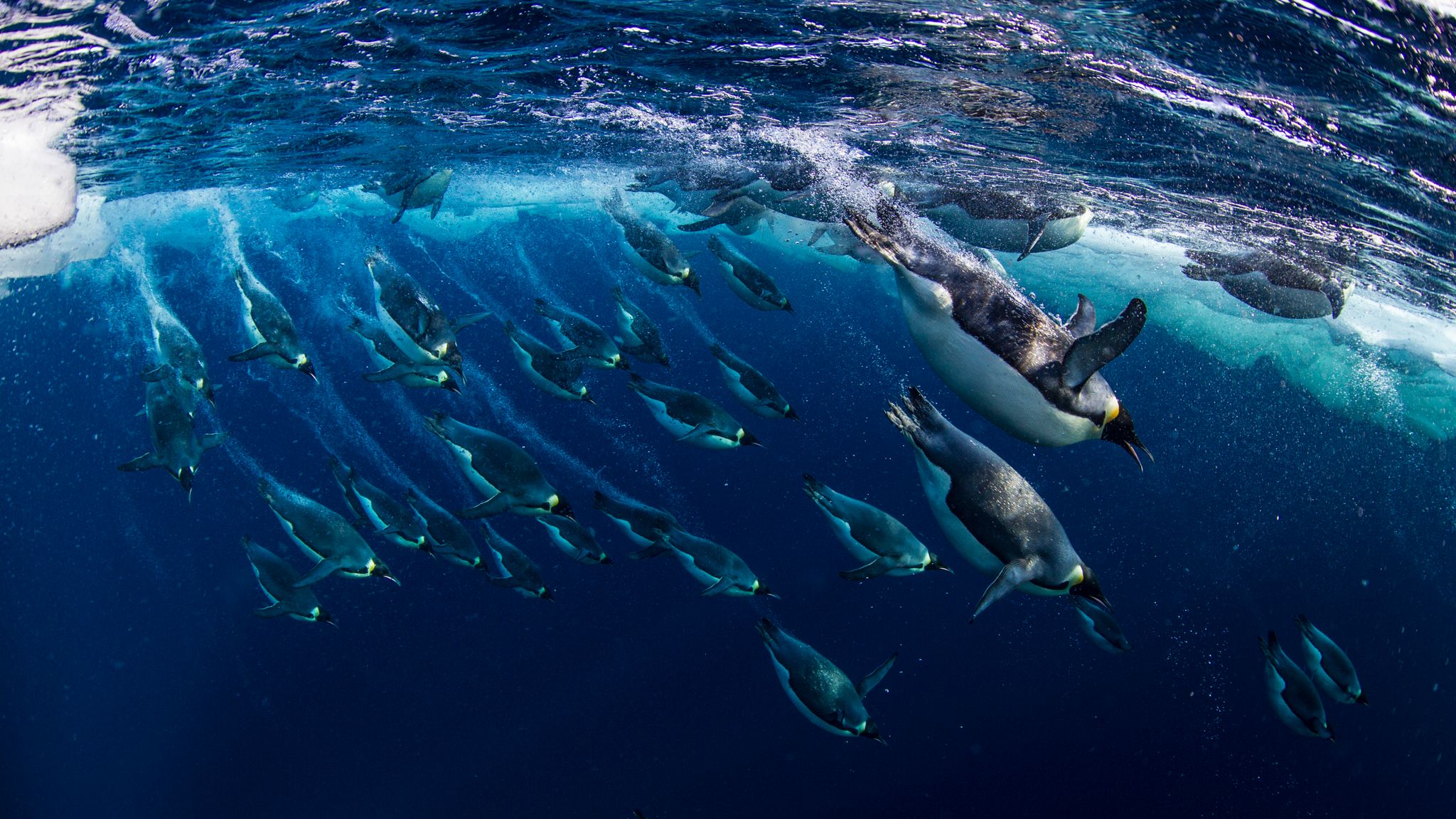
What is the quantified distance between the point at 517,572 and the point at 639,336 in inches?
126

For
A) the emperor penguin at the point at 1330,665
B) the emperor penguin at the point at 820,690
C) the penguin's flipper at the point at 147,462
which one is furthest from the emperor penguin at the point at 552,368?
the emperor penguin at the point at 1330,665

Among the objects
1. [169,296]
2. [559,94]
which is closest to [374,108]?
[559,94]

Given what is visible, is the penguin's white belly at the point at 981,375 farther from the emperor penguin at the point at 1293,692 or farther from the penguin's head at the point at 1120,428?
the emperor penguin at the point at 1293,692

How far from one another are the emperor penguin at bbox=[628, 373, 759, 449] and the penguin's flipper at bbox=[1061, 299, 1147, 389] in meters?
4.01

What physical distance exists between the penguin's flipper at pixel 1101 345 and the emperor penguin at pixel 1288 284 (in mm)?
13305

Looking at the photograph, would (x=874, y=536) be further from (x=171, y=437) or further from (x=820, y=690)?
(x=171, y=437)

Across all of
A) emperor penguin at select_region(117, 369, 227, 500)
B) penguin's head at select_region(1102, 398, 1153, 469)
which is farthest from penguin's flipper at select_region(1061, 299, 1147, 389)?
emperor penguin at select_region(117, 369, 227, 500)

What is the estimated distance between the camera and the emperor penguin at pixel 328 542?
573 cm

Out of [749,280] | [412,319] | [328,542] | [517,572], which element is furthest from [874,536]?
[517,572]

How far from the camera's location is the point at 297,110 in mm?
10320

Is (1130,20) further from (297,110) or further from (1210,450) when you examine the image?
(1210,450)

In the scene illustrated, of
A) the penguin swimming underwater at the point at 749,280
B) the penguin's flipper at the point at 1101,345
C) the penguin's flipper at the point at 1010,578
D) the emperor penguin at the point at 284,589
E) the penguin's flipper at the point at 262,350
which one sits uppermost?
the penguin's flipper at the point at 1101,345

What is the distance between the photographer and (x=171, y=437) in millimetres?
5539

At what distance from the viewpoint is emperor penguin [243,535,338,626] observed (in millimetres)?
6519
